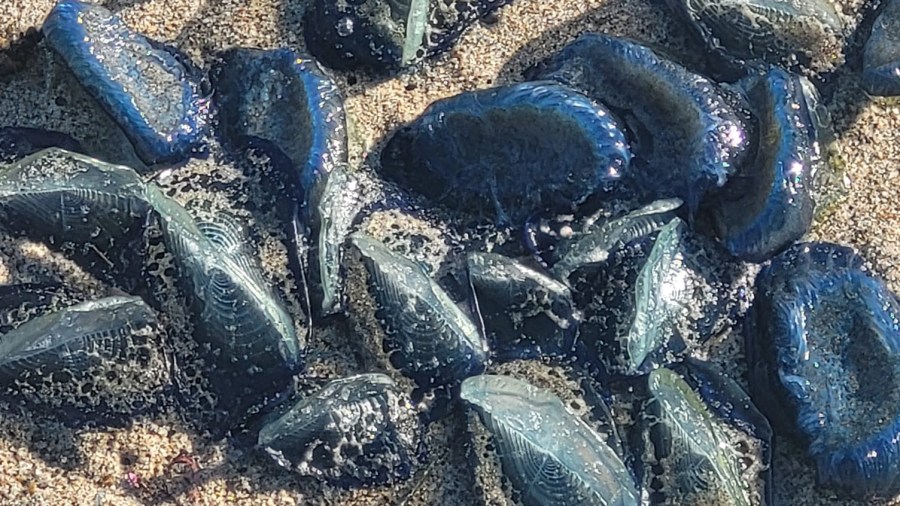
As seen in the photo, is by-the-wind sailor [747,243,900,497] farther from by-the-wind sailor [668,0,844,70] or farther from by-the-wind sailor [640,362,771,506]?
by-the-wind sailor [668,0,844,70]

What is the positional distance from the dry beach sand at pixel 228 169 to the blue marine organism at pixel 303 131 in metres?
0.07

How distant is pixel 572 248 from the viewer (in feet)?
7.05

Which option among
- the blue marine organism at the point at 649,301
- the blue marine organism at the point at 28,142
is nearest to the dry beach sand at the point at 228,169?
the blue marine organism at the point at 28,142

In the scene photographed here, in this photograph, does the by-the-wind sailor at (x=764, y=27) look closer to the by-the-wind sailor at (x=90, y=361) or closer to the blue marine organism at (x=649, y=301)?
the blue marine organism at (x=649, y=301)

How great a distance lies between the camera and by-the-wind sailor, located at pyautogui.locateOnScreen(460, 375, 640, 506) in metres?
1.92

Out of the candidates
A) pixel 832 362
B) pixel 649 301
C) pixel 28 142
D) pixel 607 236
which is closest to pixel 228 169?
pixel 28 142

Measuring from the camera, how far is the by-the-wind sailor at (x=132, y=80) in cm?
217

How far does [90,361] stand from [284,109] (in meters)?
0.61

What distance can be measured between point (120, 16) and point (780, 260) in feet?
4.61

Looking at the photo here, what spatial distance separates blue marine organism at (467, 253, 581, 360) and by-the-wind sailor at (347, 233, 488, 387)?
1.9 inches

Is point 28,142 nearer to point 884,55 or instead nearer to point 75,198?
point 75,198

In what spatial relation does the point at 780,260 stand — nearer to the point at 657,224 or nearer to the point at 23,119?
the point at 657,224

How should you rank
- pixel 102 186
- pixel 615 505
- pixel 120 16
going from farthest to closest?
pixel 120 16 < pixel 102 186 < pixel 615 505

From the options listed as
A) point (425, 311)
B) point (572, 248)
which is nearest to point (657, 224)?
point (572, 248)
